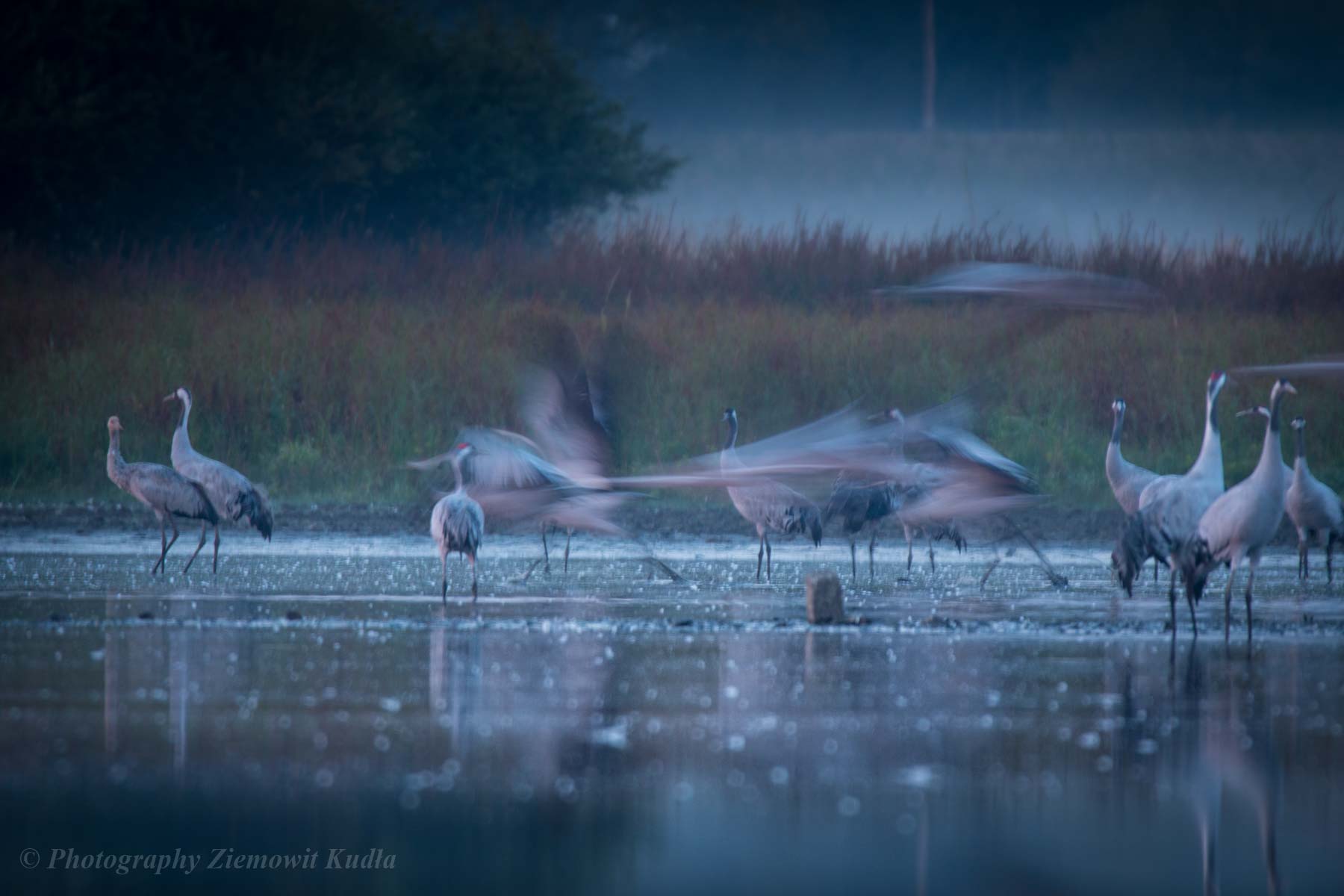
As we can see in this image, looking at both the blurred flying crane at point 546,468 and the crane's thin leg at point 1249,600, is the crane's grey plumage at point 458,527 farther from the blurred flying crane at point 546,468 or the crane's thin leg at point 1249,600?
the crane's thin leg at point 1249,600

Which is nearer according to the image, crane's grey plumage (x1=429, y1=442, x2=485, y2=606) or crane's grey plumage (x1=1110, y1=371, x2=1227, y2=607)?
crane's grey plumage (x1=1110, y1=371, x2=1227, y2=607)

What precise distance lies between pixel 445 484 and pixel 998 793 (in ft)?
40.6

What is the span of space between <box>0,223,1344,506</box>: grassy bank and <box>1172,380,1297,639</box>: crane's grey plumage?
7181 millimetres

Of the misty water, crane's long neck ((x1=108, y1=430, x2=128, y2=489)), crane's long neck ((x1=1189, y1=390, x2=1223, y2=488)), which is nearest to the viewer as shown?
crane's long neck ((x1=1189, y1=390, x2=1223, y2=488))

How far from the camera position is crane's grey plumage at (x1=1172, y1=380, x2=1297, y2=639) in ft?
32.3

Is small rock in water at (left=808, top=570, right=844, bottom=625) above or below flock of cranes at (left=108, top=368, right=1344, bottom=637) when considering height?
below

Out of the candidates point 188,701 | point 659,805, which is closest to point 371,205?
point 188,701

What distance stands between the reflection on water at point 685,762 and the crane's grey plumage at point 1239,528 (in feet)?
3.10

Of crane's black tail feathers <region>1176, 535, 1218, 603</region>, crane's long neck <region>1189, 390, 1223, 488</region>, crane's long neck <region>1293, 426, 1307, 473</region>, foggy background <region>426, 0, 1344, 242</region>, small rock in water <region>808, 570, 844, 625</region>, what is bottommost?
small rock in water <region>808, 570, 844, 625</region>

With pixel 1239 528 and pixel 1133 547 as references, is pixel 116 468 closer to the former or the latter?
pixel 1133 547

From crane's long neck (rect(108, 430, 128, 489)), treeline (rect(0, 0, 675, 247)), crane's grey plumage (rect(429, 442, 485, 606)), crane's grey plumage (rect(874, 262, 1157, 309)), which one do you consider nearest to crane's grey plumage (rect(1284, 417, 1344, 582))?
crane's grey plumage (rect(874, 262, 1157, 309))

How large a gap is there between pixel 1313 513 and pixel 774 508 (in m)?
4.06

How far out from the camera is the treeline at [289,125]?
26.6 meters

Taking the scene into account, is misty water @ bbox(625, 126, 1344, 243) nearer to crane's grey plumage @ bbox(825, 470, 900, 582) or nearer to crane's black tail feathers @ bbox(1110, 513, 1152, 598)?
crane's grey plumage @ bbox(825, 470, 900, 582)
